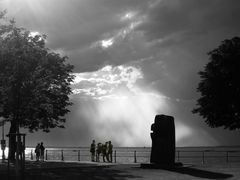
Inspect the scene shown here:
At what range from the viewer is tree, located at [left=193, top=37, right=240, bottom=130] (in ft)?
154

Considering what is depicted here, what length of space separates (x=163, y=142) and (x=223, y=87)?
20323 mm

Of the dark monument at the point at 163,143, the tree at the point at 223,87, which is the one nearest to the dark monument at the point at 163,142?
the dark monument at the point at 163,143

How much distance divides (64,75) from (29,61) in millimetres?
14563

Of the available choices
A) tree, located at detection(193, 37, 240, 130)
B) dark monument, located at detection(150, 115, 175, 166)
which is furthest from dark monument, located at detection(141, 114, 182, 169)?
tree, located at detection(193, 37, 240, 130)

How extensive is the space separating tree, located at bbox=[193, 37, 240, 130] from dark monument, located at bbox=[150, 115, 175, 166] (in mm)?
19121

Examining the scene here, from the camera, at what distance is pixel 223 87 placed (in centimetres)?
4716

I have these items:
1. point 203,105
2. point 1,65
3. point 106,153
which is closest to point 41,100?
point 1,65

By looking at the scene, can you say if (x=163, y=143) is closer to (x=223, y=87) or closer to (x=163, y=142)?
(x=163, y=142)

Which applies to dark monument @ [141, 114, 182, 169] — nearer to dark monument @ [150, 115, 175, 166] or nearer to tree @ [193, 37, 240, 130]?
dark monument @ [150, 115, 175, 166]

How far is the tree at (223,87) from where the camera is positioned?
4700 centimetres

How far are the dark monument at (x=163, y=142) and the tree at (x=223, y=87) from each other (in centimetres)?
1912

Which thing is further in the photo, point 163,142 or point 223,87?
point 223,87

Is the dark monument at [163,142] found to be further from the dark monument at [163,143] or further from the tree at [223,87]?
the tree at [223,87]

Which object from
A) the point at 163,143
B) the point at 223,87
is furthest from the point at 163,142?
the point at 223,87
